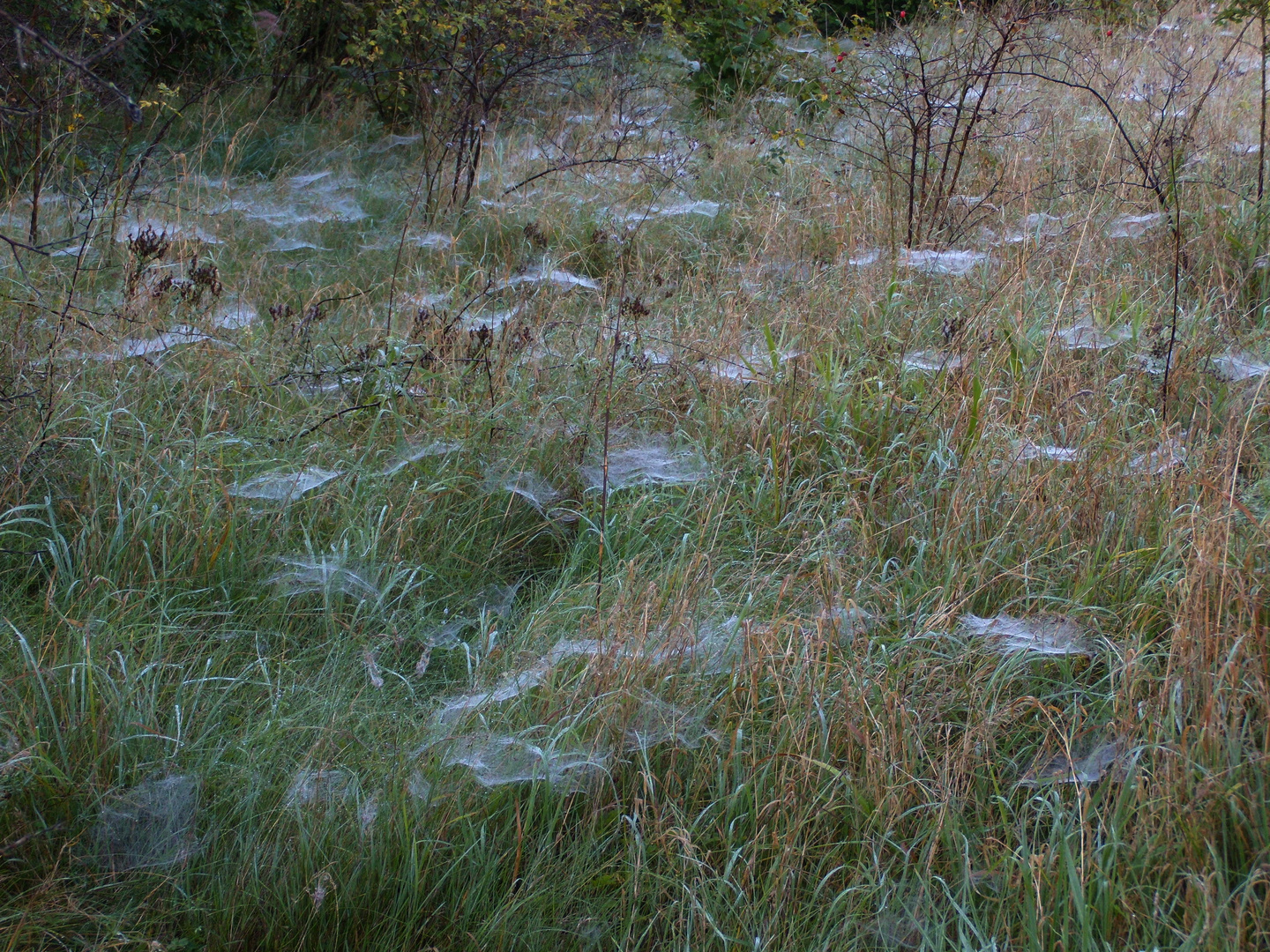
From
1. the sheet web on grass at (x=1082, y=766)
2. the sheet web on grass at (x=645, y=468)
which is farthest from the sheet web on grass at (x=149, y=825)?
the sheet web on grass at (x=1082, y=766)

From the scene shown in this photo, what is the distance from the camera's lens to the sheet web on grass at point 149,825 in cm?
198

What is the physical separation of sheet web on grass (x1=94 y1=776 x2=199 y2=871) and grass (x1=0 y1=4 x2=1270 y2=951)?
0.07 feet

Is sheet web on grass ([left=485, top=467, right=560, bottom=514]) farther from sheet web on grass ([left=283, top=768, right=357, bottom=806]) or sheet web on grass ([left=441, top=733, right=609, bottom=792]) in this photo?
sheet web on grass ([left=283, top=768, right=357, bottom=806])

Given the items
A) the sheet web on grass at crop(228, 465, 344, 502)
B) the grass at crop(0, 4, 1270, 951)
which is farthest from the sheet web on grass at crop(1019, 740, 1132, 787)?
the sheet web on grass at crop(228, 465, 344, 502)

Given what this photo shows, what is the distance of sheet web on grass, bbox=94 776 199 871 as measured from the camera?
6.48ft

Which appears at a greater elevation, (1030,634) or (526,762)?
(1030,634)

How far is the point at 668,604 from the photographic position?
262cm

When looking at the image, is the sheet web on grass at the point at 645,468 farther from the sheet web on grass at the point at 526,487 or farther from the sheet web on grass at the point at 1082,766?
the sheet web on grass at the point at 1082,766

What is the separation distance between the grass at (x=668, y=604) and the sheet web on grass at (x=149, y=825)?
0.07ft

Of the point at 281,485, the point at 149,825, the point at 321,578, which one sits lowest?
the point at 149,825

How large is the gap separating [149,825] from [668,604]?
1284mm

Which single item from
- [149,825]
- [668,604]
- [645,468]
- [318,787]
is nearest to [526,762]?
[318,787]

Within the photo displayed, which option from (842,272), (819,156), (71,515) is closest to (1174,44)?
(819,156)

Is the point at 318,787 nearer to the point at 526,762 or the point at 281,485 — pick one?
the point at 526,762
